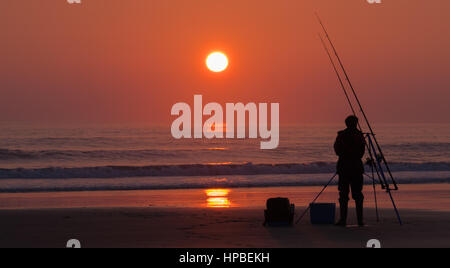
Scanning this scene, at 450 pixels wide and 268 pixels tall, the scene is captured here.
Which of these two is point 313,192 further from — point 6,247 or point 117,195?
point 6,247

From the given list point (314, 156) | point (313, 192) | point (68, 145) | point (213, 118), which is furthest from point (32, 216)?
point (213, 118)

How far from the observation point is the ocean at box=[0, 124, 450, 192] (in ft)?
76.4

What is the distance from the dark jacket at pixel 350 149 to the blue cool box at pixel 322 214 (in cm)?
74

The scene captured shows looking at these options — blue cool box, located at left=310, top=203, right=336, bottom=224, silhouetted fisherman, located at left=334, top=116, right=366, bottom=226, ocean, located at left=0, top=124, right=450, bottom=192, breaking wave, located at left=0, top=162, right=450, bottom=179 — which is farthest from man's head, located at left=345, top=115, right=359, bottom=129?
breaking wave, located at left=0, top=162, right=450, bottom=179

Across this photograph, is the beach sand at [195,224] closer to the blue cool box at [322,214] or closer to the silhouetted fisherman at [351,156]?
the blue cool box at [322,214]

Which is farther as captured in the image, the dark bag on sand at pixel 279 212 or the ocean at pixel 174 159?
the ocean at pixel 174 159

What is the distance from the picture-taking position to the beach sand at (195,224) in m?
9.75

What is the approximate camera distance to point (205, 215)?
42.4 ft

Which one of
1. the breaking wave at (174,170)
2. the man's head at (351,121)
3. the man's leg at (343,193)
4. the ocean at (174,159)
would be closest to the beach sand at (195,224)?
the man's leg at (343,193)

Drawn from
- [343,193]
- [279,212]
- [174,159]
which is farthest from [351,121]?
[174,159]

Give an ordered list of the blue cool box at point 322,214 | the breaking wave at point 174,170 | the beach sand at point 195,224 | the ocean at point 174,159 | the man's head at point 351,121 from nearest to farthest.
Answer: the beach sand at point 195,224 → the man's head at point 351,121 → the blue cool box at point 322,214 → the ocean at point 174,159 → the breaking wave at point 174,170

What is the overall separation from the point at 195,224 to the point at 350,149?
2541mm

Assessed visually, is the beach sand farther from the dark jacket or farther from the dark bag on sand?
the dark jacket

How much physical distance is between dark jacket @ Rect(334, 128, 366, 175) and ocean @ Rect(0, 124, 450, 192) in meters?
10.8
